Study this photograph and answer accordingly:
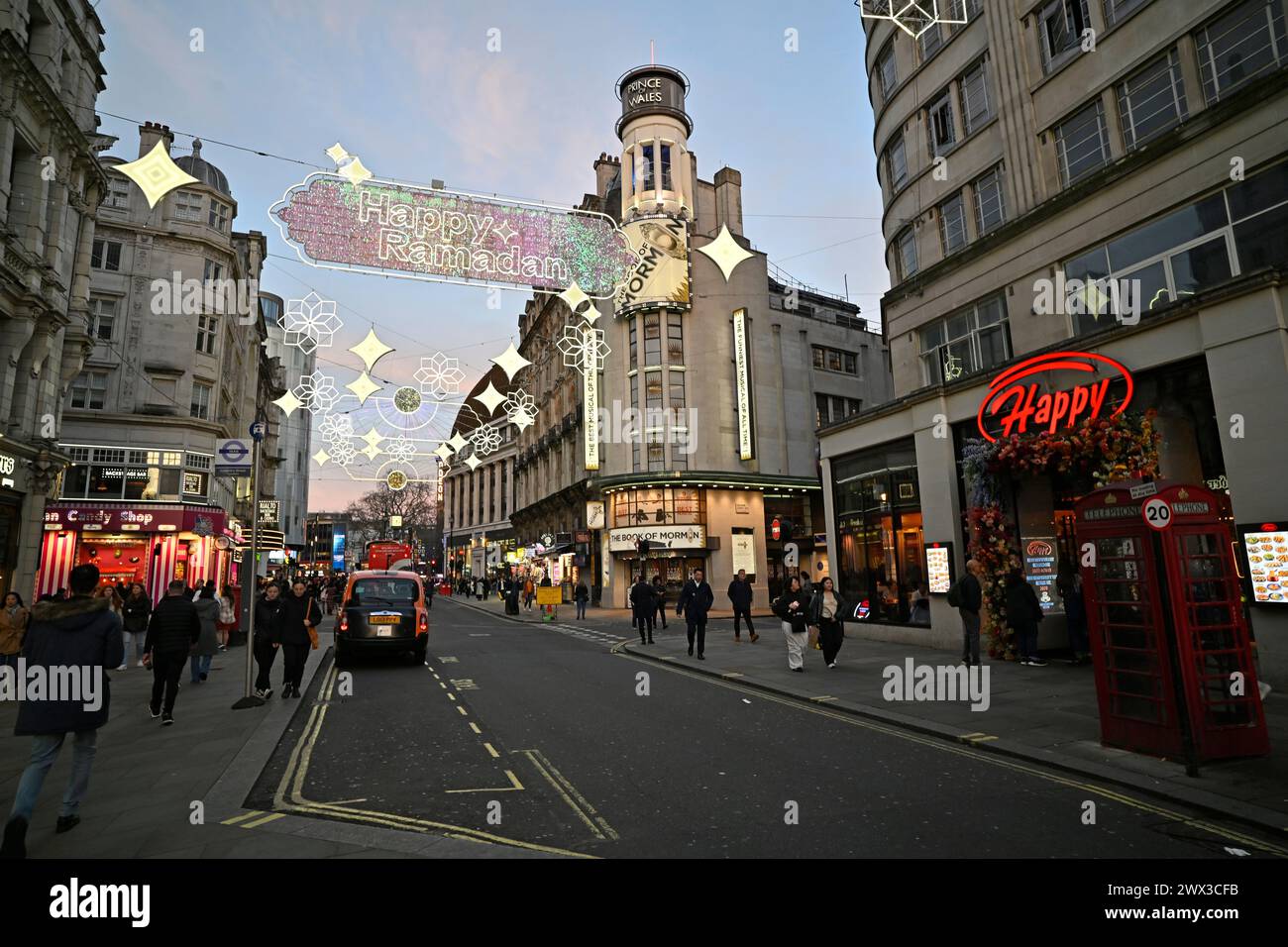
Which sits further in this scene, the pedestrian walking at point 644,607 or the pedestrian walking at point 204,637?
the pedestrian walking at point 644,607

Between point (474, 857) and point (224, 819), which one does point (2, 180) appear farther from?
point (474, 857)

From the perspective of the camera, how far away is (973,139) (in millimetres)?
17312

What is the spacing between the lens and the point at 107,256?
100ft

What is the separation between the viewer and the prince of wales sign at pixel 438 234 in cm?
1093

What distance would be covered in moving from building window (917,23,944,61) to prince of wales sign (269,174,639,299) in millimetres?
11816

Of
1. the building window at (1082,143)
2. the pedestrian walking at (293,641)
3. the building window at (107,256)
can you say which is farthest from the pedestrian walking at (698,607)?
the building window at (107,256)

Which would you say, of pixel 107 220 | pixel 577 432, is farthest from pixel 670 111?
pixel 107 220

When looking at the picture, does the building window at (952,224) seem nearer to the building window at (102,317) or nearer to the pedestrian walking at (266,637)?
the pedestrian walking at (266,637)

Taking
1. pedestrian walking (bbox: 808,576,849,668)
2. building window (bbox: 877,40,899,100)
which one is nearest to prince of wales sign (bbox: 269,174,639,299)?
pedestrian walking (bbox: 808,576,849,668)

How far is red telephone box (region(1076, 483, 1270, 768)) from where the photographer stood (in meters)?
6.60

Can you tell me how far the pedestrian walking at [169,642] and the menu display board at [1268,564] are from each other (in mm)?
15136

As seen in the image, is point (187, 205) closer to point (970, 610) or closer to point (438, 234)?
point (438, 234)

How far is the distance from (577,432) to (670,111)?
18487mm

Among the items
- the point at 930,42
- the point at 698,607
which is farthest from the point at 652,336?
the point at 698,607
